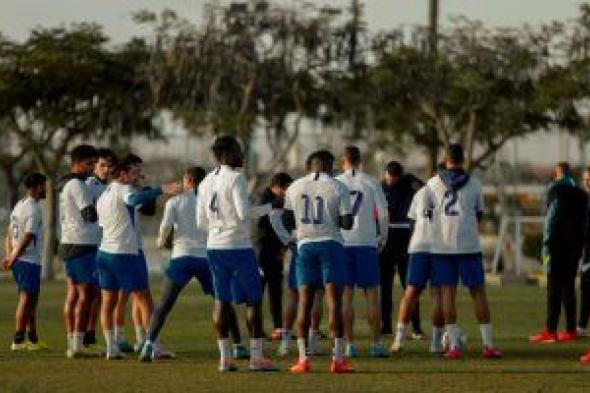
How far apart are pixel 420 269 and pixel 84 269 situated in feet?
12.2

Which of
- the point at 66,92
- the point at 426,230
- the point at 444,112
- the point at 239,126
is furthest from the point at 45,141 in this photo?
the point at 426,230

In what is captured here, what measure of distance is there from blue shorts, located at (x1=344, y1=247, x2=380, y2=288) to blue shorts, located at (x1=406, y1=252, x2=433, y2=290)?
0.77m

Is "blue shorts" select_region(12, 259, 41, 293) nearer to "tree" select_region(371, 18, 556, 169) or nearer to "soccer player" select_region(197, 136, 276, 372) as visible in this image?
"soccer player" select_region(197, 136, 276, 372)

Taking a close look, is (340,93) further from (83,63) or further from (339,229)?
(339,229)

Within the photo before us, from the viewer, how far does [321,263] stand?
1956 cm

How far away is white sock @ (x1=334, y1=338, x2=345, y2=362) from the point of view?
1933cm

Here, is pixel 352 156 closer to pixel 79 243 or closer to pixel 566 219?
pixel 79 243

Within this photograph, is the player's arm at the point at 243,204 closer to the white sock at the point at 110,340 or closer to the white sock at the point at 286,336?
the white sock at the point at 110,340

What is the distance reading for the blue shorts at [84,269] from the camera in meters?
21.8

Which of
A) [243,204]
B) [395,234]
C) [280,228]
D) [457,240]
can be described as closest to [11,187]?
[395,234]

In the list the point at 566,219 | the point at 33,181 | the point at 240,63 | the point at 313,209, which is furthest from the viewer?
the point at 240,63

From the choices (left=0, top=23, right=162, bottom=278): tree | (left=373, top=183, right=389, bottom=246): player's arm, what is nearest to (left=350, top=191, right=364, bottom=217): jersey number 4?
(left=373, top=183, right=389, bottom=246): player's arm

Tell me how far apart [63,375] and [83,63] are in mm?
34614

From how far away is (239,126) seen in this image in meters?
52.0
